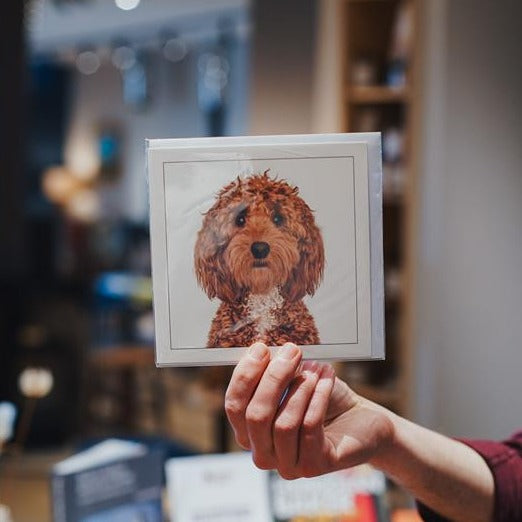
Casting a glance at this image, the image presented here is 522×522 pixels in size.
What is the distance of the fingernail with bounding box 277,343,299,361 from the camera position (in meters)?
0.86

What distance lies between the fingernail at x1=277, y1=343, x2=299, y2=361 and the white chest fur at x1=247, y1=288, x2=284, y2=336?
0.03 meters

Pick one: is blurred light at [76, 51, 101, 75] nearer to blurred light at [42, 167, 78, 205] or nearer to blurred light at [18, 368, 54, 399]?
blurred light at [42, 167, 78, 205]

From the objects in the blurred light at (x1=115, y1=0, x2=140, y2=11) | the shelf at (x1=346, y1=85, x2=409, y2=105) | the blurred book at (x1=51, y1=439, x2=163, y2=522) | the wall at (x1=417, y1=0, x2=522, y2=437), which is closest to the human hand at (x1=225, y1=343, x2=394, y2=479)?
the blurred book at (x1=51, y1=439, x2=163, y2=522)

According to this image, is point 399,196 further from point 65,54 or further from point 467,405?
point 65,54

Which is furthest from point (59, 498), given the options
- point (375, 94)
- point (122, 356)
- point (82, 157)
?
point (82, 157)

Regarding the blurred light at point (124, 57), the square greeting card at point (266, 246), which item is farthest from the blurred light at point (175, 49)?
the square greeting card at point (266, 246)

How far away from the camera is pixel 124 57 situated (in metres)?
9.38

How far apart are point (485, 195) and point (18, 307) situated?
11.3ft

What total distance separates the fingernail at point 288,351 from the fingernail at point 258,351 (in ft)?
0.06

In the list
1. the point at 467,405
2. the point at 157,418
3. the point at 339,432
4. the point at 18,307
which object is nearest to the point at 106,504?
the point at 339,432

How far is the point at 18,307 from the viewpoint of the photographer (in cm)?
522

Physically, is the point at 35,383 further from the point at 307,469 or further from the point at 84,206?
the point at 84,206

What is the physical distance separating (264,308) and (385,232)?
3263 millimetres

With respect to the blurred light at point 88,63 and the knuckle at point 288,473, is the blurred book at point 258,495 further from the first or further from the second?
the blurred light at point 88,63
